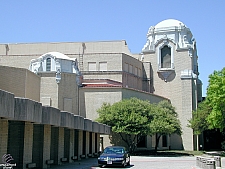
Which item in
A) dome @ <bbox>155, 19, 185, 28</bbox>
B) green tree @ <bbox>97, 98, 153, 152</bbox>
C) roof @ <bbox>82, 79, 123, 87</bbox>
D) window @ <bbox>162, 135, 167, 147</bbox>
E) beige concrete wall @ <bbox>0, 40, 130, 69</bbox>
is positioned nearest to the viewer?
green tree @ <bbox>97, 98, 153, 152</bbox>

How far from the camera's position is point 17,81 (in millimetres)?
29531

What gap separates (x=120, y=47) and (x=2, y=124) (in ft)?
163

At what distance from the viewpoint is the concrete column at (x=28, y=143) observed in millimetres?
18344

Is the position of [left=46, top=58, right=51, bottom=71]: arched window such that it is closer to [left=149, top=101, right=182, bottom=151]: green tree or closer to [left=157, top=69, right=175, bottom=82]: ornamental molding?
[left=149, top=101, right=182, bottom=151]: green tree

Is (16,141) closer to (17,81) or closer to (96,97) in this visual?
(17,81)

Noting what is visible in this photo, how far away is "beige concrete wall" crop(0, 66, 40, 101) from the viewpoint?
92.4ft

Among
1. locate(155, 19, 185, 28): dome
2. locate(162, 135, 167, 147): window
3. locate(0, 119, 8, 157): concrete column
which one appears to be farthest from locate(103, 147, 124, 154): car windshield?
locate(155, 19, 185, 28): dome

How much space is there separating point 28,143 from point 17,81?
11.8m

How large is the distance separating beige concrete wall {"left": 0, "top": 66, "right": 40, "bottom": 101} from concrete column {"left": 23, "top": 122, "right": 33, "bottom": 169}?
9.71 m

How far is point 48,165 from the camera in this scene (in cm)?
2184

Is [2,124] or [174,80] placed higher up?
[174,80]

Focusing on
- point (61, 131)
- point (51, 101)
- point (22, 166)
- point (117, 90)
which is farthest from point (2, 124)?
point (117, 90)

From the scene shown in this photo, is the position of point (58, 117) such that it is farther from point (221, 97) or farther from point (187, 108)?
point (187, 108)

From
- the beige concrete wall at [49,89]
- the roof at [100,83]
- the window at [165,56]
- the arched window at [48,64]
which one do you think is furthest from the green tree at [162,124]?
the window at [165,56]
